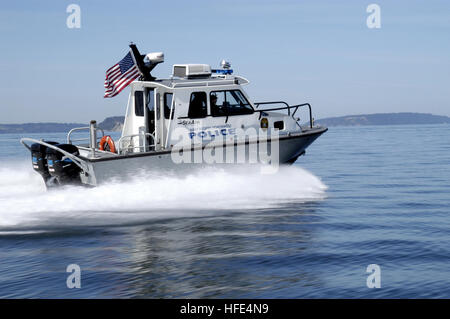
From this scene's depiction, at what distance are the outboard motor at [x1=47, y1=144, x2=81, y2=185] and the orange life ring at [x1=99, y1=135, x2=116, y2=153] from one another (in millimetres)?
818

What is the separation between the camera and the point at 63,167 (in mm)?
12234

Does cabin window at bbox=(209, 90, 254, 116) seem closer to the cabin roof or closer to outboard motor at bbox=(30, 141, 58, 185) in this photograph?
the cabin roof

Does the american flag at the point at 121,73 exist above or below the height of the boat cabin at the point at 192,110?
above

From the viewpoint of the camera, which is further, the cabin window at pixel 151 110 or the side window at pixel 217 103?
the cabin window at pixel 151 110

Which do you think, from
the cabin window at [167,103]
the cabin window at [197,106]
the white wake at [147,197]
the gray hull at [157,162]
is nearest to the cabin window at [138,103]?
the cabin window at [167,103]

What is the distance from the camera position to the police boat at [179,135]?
12203 millimetres

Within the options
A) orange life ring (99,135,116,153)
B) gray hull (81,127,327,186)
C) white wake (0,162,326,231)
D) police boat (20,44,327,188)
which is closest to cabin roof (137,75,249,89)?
police boat (20,44,327,188)

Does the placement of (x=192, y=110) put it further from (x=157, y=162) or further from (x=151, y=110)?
(x=157, y=162)

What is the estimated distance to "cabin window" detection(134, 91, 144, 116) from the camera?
43.7 ft

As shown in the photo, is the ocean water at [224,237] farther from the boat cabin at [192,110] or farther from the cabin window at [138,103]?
the cabin window at [138,103]

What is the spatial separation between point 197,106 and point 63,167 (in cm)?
326

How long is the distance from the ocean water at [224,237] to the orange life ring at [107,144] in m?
1.11
